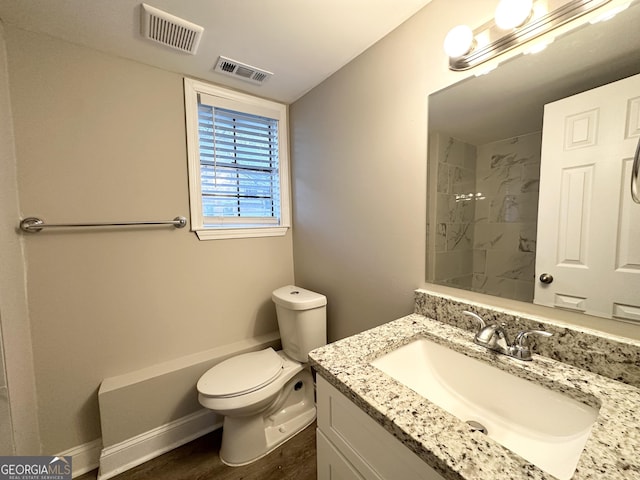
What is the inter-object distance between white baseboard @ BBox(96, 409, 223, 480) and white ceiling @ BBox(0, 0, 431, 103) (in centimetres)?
201

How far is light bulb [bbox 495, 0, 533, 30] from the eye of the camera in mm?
760

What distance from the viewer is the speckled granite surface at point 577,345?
646 millimetres

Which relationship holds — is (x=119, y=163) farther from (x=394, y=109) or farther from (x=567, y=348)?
(x=567, y=348)

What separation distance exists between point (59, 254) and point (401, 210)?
1.68 m

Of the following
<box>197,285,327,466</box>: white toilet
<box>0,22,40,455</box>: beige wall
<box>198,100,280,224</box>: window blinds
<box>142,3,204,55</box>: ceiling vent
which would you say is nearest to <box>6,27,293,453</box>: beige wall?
Result: <box>0,22,40,455</box>: beige wall

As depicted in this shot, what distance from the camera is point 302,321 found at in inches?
59.7

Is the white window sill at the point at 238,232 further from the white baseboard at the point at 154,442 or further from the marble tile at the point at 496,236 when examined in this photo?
the marble tile at the point at 496,236

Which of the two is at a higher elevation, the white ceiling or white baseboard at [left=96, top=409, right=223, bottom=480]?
the white ceiling

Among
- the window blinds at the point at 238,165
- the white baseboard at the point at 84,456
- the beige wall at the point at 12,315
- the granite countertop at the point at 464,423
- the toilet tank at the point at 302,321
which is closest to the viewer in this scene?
the granite countertop at the point at 464,423

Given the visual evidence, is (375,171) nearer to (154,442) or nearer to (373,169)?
(373,169)

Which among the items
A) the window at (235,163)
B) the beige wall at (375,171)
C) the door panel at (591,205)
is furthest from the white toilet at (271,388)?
the door panel at (591,205)

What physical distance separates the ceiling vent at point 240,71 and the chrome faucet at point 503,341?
1.68m

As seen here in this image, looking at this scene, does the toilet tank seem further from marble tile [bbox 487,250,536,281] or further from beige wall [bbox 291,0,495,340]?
marble tile [bbox 487,250,536,281]

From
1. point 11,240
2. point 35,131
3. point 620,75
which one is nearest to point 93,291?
point 11,240
